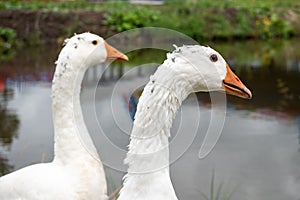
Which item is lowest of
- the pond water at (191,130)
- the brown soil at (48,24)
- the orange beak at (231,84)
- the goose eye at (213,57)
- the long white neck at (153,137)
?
the brown soil at (48,24)

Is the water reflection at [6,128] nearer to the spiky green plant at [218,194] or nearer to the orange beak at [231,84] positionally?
the spiky green plant at [218,194]

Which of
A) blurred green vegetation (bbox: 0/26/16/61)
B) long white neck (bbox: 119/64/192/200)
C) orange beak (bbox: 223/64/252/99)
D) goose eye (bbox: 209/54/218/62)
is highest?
goose eye (bbox: 209/54/218/62)

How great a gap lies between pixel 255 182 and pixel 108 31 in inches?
428

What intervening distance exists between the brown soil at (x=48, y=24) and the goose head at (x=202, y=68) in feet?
41.9

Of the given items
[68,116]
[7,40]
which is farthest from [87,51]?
[7,40]

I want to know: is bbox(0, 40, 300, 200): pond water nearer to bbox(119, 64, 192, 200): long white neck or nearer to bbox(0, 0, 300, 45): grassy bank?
bbox(119, 64, 192, 200): long white neck

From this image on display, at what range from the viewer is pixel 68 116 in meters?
2.87

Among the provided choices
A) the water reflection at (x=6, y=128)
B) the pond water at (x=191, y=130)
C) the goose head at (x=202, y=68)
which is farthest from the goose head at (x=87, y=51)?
the water reflection at (x=6, y=128)

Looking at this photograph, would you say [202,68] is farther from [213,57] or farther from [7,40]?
[7,40]

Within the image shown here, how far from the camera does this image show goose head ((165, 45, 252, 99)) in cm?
180

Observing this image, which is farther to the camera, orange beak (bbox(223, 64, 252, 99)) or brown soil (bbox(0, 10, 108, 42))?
brown soil (bbox(0, 10, 108, 42))

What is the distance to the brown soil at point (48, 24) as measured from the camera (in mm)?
14438

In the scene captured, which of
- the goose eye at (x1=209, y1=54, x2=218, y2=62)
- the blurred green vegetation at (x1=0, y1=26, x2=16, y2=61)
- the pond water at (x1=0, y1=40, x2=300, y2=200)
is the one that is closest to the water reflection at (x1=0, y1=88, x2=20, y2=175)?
the pond water at (x1=0, y1=40, x2=300, y2=200)

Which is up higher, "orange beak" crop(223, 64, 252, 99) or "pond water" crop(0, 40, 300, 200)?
"orange beak" crop(223, 64, 252, 99)
